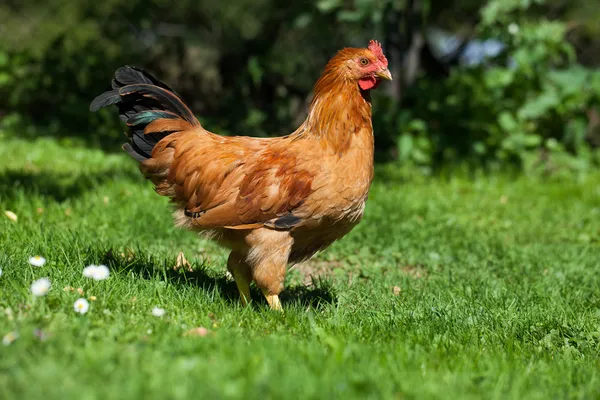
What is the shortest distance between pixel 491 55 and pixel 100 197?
264 inches

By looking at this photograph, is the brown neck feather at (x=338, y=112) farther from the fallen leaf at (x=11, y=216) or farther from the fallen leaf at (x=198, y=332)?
the fallen leaf at (x=11, y=216)

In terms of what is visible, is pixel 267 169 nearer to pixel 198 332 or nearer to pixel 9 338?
pixel 198 332

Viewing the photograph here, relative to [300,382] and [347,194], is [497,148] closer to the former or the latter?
[347,194]

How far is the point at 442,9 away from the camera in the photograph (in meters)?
12.1

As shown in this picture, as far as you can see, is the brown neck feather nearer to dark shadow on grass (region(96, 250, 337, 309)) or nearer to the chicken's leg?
the chicken's leg

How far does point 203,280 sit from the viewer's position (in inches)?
180

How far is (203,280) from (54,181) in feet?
10.5

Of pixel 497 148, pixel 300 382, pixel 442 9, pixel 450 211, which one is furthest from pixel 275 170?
pixel 442 9

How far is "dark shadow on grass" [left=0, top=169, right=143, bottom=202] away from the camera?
630cm

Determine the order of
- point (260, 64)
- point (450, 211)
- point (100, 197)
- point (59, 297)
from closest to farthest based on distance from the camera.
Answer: point (59, 297), point (100, 197), point (450, 211), point (260, 64)

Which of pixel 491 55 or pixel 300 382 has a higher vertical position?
pixel 491 55

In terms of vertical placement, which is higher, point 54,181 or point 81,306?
point 81,306

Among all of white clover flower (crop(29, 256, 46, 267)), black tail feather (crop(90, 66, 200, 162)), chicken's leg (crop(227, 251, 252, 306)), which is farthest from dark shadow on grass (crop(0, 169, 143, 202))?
chicken's leg (crop(227, 251, 252, 306))

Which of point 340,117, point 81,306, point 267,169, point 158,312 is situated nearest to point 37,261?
point 81,306
